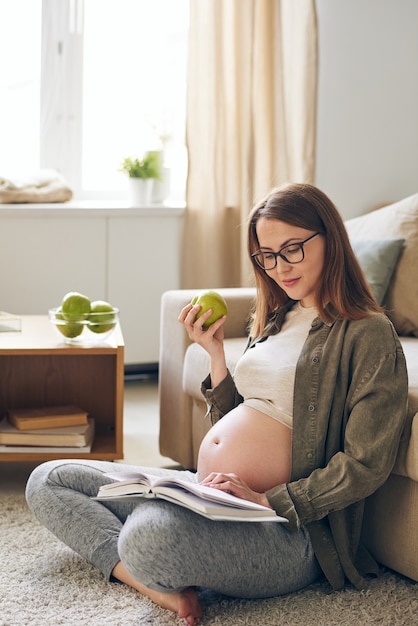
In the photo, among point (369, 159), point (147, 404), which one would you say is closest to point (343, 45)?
point (369, 159)

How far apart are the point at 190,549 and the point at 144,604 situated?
0.24 meters

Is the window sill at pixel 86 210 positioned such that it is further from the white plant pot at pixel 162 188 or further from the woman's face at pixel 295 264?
the woman's face at pixel 295 264

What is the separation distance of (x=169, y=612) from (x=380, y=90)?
2.89m

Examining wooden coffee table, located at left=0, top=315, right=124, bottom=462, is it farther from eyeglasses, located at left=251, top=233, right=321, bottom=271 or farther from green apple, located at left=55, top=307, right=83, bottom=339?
eyeglasses, located at left=251, top=233, right=321, bottom=271

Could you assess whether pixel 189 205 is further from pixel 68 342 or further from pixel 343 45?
pixel 68 342

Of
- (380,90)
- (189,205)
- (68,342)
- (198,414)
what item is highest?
(380,90)

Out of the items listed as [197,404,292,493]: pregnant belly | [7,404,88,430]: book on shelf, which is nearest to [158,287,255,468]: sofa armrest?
[7,404,88,430]: book on shelf

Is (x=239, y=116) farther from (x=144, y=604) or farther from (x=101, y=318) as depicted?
(x=144, y=604)

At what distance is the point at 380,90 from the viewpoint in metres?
4.05

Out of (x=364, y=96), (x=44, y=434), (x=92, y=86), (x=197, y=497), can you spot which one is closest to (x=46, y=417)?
(x=44, y=434)

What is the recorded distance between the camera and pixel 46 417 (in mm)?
2555

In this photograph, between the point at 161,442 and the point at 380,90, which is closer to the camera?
the point at 161,442

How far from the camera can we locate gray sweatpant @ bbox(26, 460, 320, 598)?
1634 millimetres

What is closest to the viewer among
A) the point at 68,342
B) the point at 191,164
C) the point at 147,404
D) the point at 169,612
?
the point at 169,612
